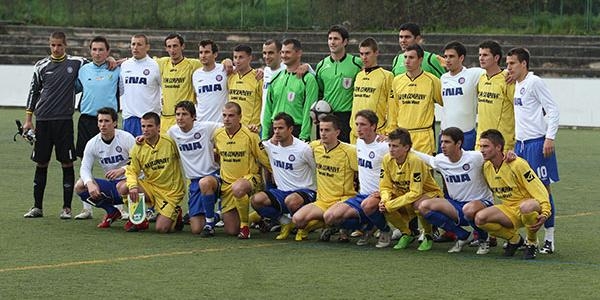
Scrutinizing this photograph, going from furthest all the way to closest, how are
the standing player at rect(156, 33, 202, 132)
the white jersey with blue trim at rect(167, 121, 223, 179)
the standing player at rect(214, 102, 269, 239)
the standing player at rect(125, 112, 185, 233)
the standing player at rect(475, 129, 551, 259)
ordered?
the standing player at rect(156, 33, 202, 132)
the white jersey with blue trim at rect(167, 121, 223, 179)
the standing player at rect(125, 112, 185, 233)
the standing player at rect(214, 102, 269, 239)
the standing player at rect(475, 129, 551, 259)

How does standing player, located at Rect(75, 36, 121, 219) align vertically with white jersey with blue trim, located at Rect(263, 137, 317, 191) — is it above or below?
above

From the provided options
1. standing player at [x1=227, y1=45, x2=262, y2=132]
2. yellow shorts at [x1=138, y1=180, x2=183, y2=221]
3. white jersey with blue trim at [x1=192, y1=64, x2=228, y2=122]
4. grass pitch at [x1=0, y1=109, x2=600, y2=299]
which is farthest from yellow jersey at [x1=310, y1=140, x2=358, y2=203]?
white jersey with blue trim at [x1=192, y1=64, x2=228, y2=122]

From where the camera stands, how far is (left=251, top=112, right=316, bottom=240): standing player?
1103 cm

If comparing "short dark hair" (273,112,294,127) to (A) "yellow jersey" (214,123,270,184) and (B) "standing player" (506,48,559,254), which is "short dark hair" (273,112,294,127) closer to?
(A) "yellow jersey" (214,123,270,184)

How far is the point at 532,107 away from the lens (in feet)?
34.4

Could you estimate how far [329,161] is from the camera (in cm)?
1097

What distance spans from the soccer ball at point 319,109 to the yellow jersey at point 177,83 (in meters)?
1.59

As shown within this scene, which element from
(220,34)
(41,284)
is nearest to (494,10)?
(220,34)

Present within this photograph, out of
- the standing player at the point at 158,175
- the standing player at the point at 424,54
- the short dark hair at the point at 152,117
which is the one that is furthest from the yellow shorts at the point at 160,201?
the standing player at the point at 424,54

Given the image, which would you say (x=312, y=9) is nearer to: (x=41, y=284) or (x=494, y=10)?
(x=494, y=10)

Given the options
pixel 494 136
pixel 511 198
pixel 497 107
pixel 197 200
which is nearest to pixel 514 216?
pixel 511 198

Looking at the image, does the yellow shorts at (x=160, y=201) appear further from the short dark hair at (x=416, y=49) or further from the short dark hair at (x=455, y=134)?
the short dark hair at (x=455, y=134)

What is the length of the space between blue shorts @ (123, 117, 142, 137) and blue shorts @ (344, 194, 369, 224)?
310 centimetres

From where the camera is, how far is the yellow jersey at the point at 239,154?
11.4 m
